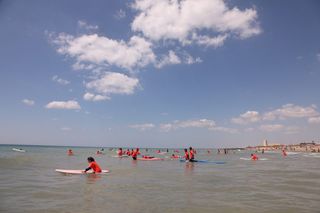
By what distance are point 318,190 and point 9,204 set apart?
1464 cm

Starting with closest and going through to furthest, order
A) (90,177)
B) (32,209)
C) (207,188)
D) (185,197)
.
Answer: (32,209)
(185,197)
(207,188)
(90,177)

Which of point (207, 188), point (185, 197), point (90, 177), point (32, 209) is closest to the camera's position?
point (32, 209)

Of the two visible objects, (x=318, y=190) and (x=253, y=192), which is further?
(x=318, y=190)

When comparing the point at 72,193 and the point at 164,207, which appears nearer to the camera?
the point at 164,207

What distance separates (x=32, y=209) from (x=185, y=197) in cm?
605

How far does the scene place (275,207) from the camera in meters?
10.7

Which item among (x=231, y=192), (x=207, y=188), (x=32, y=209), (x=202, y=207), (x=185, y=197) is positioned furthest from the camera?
(x=207, y=188)

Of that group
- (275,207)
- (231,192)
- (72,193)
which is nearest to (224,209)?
(275,207)

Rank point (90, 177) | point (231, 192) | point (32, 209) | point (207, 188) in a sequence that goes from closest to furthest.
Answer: point (32, 209), point (231, 192), point (207, 188), point (90, 177)

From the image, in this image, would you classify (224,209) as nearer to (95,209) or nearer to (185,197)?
(185,197)

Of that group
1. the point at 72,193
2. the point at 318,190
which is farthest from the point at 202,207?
the point at 318,190

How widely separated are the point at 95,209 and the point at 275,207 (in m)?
6.71

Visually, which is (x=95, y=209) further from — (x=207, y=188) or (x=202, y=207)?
(x=207, y=188)

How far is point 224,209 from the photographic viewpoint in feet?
33.6
